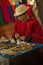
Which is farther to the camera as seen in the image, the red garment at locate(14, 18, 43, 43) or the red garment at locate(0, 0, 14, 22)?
the red garment at locate(0, 0, 14, 22)

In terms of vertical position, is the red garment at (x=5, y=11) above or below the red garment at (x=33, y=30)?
above

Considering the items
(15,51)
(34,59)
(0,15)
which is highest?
(0,15)

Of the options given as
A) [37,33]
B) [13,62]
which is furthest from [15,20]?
[13,62]

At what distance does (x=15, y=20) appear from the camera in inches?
77.1

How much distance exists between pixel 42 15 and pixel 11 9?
3.65 feet

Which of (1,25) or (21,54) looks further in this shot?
(1,25)

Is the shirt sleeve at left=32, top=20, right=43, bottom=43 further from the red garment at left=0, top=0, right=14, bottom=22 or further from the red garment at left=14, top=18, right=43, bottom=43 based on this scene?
the red garment at left=0, top=0, right=14, bottom=22

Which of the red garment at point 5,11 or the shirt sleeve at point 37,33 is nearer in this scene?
the shirt sleeve at point 37,33

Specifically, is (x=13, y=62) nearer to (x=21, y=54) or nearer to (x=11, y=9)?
(x=21, y=54)

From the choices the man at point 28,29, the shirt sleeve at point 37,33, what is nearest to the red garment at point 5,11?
the man at point 28,29

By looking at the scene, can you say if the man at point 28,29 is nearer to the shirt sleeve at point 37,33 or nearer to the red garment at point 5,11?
the shirt sleeve at point 37,33

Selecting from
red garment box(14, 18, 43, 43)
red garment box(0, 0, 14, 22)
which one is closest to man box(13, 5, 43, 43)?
red garment box(14, 18, 43, 43)

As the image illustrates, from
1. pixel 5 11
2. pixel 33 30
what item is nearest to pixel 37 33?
pixel 33 30

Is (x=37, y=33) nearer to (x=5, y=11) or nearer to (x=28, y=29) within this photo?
(x=28, y=29)
